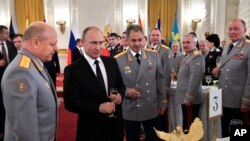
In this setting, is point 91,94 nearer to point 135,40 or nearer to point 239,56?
point 135,40

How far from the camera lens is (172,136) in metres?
1.43

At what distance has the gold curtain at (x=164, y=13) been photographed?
11133 mm

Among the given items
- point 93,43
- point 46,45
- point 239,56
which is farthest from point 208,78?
point 46,45

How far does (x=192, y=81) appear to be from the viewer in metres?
3.15

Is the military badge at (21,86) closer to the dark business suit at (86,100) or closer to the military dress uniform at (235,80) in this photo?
the dark business suit at (86,100)

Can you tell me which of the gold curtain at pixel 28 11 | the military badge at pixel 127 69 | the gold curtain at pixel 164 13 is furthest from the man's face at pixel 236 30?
the gold curtain at pixel 28 11

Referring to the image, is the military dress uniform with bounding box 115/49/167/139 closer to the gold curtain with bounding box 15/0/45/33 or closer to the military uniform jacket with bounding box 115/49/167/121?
the military uniform jacket with bounding box 115/49/167/121

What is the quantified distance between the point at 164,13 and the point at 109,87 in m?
9.45

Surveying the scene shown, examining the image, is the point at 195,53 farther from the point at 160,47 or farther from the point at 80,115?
the point at 80,115

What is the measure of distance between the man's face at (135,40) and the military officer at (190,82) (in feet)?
2.53

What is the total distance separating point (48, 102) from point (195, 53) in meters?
2.07

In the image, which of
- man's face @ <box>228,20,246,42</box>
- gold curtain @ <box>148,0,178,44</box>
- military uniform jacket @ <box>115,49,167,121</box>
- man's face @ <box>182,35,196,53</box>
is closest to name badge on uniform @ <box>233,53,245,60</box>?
man's face @ <box>228,20,246,42</box>

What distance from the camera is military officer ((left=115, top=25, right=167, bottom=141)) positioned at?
2727mm

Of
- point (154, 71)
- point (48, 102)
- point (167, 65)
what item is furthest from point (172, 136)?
point (167, 65)
